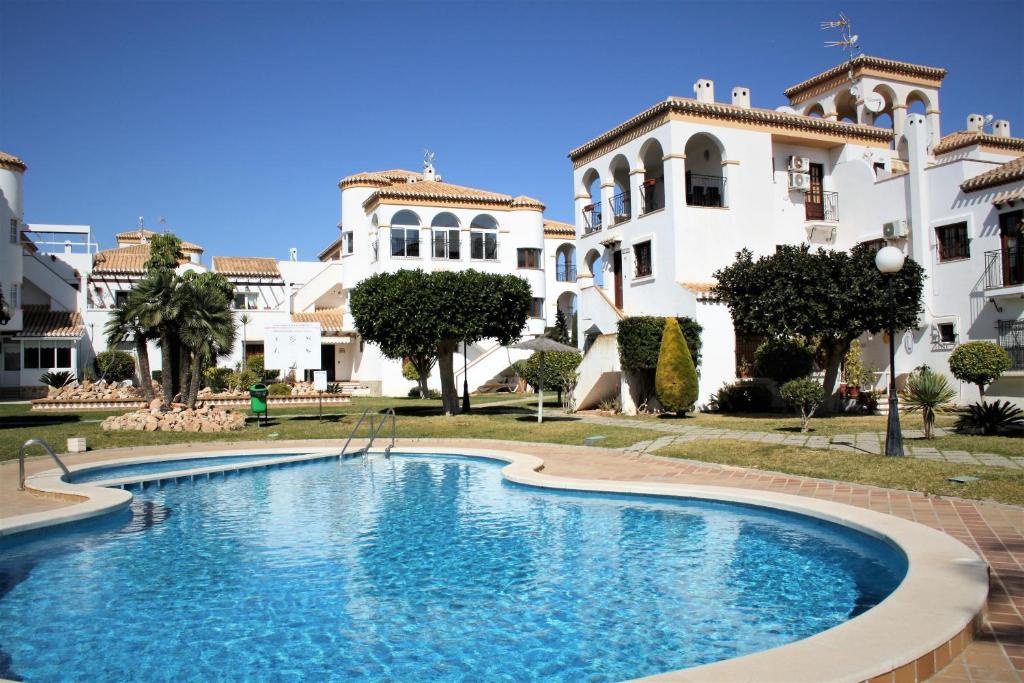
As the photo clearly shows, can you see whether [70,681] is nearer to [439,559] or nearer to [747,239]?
[439,559]

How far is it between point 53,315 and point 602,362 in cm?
3307

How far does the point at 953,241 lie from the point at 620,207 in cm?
1197

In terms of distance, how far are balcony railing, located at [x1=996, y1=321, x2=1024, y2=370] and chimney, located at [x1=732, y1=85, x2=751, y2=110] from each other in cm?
1158

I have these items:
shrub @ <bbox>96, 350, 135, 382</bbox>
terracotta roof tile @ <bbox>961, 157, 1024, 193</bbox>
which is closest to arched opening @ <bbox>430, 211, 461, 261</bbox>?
shrub @ <bbox>96, 350, 135, 382</bbox>

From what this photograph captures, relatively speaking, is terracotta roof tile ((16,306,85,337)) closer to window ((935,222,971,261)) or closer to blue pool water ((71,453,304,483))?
blue pool water ((71,453,304,483))

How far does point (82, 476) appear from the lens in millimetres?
13617

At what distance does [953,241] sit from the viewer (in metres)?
24.9

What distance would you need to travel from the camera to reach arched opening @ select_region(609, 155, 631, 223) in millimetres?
30002

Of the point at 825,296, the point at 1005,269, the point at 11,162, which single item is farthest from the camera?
the point at 11,162

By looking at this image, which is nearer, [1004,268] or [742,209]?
[1004,268]

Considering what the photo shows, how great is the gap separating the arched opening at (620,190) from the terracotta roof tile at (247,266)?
27.3m

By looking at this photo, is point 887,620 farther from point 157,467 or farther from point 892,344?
point 157,467

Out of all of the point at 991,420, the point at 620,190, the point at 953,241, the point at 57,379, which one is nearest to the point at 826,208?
the point at 953,241

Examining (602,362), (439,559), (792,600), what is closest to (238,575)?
(439,559)
